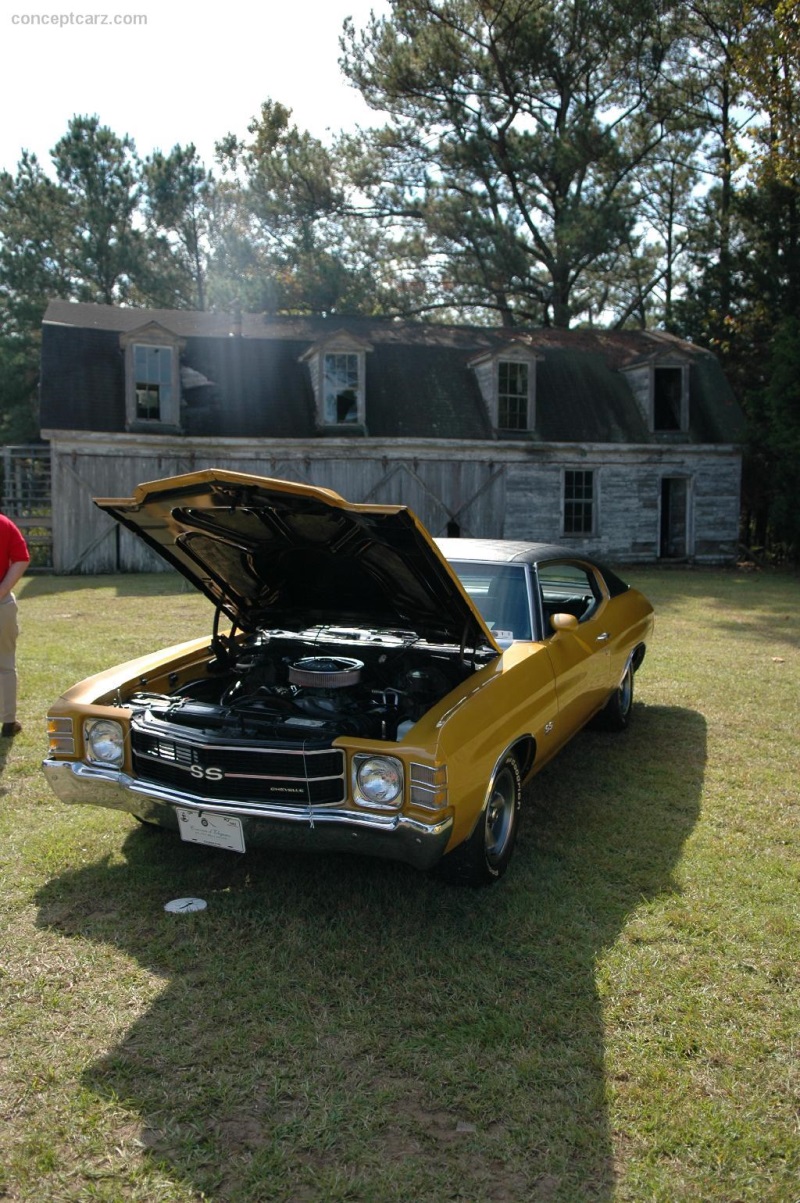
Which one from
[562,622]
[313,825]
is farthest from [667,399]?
[313,825]

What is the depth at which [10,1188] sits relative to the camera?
2.31m

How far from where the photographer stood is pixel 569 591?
6.02 metres

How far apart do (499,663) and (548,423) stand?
17.7m

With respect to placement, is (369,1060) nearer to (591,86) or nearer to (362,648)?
(362,648)

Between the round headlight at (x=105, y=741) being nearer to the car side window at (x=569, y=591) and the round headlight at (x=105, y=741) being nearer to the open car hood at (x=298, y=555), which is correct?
the open car hood at (x=298, y=555)

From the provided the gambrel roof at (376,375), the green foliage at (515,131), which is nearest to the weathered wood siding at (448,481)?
the gambrel roof at (376,375)

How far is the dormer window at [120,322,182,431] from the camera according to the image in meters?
18.5

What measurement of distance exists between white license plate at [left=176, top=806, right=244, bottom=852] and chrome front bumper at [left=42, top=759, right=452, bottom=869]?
0.09 feet

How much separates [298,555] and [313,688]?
78cm

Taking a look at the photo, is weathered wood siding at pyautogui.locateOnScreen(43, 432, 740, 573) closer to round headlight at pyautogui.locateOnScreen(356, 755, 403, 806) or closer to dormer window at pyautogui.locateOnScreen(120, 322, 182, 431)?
dormer window at pyautogui.locateOnScreen(120, 322, 182, 431)

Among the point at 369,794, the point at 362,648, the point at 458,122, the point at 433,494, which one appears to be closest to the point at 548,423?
the point at 433,494

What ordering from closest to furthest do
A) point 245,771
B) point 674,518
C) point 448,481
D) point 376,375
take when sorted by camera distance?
point 245,771
point 448,481
point 376,375
point 674,518

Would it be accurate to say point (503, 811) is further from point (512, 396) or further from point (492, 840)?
point (512, 396)

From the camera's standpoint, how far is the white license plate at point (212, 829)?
3.55 m
